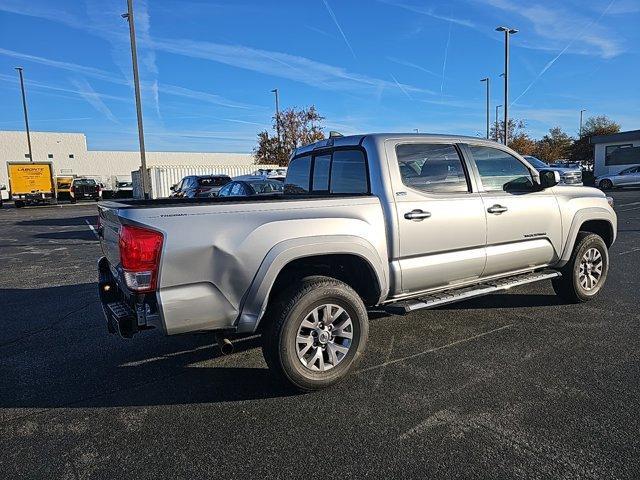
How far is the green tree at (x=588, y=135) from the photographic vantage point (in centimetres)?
5912

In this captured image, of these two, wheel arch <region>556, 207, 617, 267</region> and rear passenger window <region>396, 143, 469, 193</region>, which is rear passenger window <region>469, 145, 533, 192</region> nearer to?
rear passenger window <region>396, 143, 469, 193</region>

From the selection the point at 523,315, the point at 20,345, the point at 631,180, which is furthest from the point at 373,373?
the point at 631,180

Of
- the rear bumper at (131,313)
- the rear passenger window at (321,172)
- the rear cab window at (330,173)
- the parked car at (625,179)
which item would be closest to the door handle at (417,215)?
the rear cab window at (330,173)

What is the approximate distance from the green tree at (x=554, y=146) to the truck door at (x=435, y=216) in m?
52.9

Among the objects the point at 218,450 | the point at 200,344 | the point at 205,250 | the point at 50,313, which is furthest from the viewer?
the point at 50,313

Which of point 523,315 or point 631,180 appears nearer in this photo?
point 523,315

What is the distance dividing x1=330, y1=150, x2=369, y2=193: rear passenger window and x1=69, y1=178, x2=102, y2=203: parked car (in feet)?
112

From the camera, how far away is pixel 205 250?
3.05 m

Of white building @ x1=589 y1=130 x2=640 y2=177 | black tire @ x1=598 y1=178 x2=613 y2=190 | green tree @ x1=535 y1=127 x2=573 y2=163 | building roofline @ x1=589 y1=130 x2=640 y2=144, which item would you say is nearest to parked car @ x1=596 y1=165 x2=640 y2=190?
black tire @ x1=598 y1=178 x2=613 y2=190

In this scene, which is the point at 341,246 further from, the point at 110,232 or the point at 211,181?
the point at 211,181

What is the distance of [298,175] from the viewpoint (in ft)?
17.4

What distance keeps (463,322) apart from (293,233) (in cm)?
A: 252

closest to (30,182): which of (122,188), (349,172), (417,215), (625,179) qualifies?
(122,188)

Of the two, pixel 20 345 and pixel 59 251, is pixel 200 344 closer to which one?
pixel 20 345
